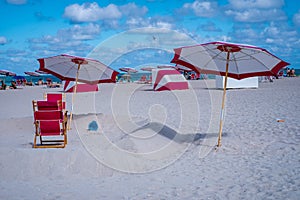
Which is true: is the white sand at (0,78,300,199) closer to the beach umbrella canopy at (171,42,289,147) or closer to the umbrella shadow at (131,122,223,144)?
the umbrella shadow at (131,122,223,144)

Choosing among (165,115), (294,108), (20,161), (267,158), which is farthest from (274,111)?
(20,161)

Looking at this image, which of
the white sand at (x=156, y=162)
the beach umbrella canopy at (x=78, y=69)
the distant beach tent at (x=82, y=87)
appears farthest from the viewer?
the distant beach tent at (x=82, y=87)

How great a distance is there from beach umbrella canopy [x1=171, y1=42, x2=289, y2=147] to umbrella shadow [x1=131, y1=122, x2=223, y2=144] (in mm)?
987

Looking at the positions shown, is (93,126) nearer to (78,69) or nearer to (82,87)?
(78,69)

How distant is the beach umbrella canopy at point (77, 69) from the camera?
345 inches

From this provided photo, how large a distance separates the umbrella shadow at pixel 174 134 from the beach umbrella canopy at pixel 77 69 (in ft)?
6.06

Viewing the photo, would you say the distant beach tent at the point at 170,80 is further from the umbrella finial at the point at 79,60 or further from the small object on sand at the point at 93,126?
the umbrella finial at the point at 79,60

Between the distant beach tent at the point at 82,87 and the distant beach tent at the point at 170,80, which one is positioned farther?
the distant beach tent at the point at 82,87

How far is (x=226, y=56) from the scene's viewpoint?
720 cm

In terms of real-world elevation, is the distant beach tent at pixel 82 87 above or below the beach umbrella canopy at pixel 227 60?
below

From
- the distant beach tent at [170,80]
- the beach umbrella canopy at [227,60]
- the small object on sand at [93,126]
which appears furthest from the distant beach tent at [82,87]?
the beach umbrella canopy at [227,60]

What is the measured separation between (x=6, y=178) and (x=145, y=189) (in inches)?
83.0

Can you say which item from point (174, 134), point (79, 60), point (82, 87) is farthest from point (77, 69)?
point (82, 87)

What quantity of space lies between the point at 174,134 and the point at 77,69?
3.36 m
